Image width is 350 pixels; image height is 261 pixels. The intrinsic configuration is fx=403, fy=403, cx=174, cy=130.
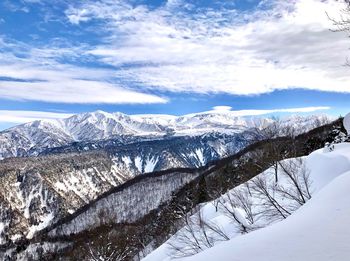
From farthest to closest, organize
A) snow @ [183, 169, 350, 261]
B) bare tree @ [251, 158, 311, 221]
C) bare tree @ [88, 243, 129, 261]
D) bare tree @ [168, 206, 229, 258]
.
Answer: bare tree @ [88, 243, 129, 261], bare tree @ [168, 206, 229, 258], bare tree @ [251, 158, 311, 221], snow @ [183, 169, 350, 261]

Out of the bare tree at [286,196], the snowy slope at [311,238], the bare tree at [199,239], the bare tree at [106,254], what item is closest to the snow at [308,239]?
the snowy slope at [311,238]

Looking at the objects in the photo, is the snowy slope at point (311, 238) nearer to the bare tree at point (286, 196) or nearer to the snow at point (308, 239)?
the snow at point (308, 239)

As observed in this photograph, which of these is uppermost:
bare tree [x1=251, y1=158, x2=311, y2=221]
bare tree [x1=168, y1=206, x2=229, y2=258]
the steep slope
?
the steep slope

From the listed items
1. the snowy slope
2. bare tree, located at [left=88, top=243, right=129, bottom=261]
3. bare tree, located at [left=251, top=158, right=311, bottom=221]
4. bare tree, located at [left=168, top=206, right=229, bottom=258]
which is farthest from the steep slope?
bare tree, located at [left=88, top=243, right=129, bottom=261]

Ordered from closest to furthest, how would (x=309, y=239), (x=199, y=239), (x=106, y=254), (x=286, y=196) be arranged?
1. (x=309, y=239)
2. (x=286, y=196)
3. (x=199, y=239)
4. (x=106, y=254)

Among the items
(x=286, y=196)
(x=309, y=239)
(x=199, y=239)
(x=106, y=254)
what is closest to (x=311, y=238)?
(x=309, y=239)

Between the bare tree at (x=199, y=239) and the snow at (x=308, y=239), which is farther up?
the snow at (x=308, y=239)

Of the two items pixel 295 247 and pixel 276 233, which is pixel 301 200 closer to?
pixel 276 233

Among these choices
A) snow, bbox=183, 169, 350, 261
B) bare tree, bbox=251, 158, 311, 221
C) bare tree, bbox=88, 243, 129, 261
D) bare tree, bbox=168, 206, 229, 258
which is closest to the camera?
snow, bbox=183, 169, 350, 261

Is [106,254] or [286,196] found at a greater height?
[286,196]

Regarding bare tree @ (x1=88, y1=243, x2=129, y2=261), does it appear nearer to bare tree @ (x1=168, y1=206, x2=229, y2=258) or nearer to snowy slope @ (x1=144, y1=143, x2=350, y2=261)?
bare tree @ (x1=168, y1=206, x2=229, y2=258)

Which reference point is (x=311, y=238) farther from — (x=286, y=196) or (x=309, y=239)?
(x=286, y=196)

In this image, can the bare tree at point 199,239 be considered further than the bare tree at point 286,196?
Yes

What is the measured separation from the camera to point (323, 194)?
1468cm
